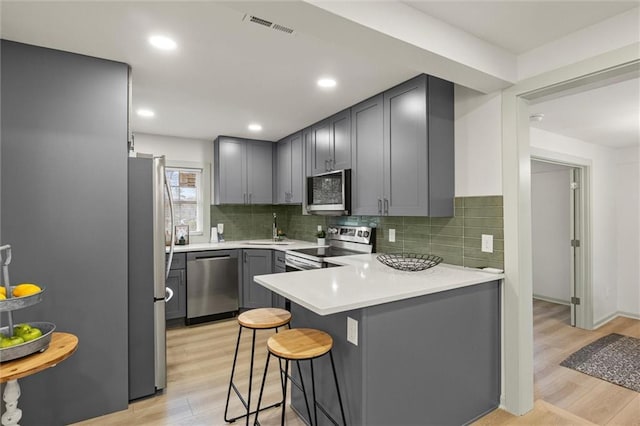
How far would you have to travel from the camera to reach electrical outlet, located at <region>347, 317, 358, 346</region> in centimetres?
166

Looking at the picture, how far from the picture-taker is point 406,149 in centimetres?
263

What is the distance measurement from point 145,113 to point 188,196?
1.52 meters

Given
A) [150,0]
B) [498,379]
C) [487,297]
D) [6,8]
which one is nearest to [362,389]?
[487,297]

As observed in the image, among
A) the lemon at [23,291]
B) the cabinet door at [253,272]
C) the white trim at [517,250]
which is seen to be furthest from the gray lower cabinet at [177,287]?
the white trim at [517,250]

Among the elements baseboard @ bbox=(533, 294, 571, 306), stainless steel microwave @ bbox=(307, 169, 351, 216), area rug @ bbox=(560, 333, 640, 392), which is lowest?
area rug @ bbox=(560, 333, 640, 392)

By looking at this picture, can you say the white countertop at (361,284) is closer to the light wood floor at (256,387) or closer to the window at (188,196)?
the light wood floor at (256,387)

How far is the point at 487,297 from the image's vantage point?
2.20 m

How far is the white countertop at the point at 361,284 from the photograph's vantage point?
5.22 ft

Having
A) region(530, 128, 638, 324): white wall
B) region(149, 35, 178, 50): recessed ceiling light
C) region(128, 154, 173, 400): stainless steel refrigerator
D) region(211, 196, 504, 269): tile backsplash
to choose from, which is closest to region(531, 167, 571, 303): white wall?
region(530, 128, 638, 324): white wall

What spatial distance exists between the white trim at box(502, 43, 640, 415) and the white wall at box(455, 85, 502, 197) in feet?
0.21

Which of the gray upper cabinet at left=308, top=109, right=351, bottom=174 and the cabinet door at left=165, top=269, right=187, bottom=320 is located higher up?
the gray upper cabinet at left=308, top=109, right=351, bottom=174

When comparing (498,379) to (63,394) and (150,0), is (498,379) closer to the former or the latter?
(63,394)

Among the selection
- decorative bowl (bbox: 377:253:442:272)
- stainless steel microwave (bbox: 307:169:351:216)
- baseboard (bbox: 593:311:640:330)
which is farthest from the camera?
baseboard (bbox: 593:311:640:330)

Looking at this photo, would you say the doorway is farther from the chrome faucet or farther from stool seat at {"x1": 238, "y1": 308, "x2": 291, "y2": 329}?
stool seat at {"x1": 238, "y1": 308, "x2": 291, "y2": 329}
